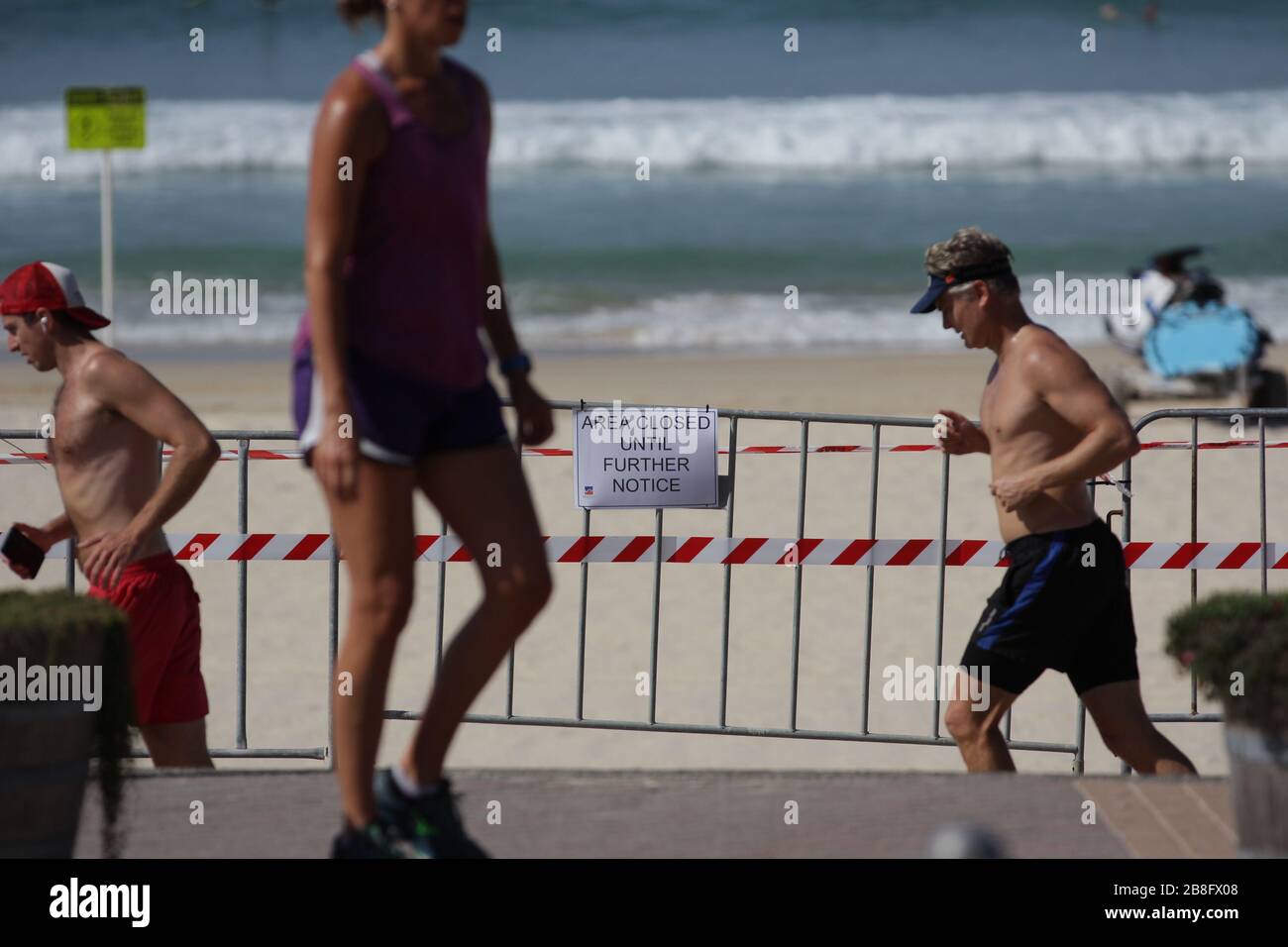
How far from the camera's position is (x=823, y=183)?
30766 mm

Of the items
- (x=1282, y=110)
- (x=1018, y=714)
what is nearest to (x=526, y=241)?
(x=1282, y=110)

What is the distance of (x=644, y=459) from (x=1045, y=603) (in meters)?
1.83

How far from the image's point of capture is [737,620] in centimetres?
840

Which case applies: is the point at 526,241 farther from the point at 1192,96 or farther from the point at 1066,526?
the point at 1066,526

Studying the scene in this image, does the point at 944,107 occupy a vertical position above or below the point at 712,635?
above

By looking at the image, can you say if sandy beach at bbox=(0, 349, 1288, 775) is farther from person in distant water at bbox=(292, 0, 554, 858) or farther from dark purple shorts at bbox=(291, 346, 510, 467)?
dark purple shorts at bbox=(291, 346, 510, 467)

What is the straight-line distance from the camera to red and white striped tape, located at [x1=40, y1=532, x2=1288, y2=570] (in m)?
6.02

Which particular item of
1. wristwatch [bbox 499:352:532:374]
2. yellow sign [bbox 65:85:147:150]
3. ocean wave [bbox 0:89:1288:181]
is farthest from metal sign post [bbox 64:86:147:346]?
ocean wave [bbox 0:89:1288:181]

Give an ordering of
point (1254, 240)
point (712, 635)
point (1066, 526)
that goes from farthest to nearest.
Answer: point (1254, 240) → point (712, 635) → point (1066, 526)

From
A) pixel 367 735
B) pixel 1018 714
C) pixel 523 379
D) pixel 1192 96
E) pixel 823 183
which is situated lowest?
A: pixel 1018 714

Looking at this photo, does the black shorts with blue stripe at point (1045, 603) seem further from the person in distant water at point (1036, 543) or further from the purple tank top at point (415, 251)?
the purple tank top at point (415, 251)

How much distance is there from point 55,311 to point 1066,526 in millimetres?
2770

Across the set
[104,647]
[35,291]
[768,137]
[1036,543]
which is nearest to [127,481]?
[35,291]

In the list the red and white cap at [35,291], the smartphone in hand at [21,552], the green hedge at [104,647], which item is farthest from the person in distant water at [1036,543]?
the smartphone in hand at [21,552]
